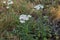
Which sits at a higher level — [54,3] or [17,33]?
[54,3]

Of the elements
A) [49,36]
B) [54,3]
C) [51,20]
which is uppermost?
[54,3]

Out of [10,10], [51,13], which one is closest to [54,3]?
→ [51,13]

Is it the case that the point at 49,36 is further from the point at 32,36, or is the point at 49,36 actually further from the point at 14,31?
the point at 14,31

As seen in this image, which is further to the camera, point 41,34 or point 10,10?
point 10,10

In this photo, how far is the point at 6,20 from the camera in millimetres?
3455

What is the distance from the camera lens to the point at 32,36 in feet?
10.3

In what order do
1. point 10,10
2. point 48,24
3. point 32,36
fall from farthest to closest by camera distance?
point 10,10 < point 48,24 < point 32,36

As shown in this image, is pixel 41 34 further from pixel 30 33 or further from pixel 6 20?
pixel 6 20

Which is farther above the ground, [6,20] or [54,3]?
[54,3]

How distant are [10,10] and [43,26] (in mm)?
685

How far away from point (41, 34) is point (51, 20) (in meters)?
0.39

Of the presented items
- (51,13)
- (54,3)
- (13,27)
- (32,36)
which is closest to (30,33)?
(32,36)

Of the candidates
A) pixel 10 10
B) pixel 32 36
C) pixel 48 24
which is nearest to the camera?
pixel 32 36

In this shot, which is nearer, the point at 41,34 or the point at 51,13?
the point at 41,34
